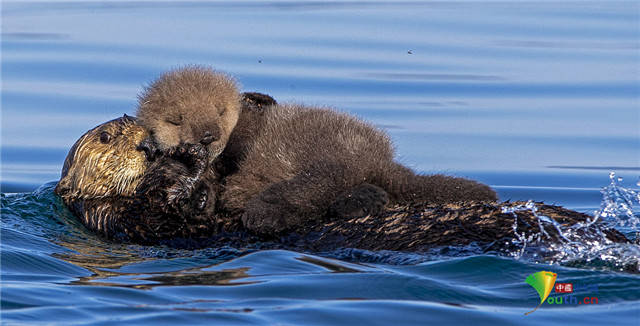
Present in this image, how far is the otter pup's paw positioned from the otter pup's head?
814 millimetres

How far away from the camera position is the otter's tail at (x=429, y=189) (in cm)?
435

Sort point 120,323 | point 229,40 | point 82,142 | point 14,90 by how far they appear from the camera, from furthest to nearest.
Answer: point 229,40
point 14,90
point 82,142
point 120,323

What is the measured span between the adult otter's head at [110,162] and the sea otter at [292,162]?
0.17 metres

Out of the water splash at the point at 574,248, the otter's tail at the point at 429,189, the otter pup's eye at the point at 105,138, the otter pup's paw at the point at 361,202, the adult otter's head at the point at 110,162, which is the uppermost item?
the otter pup's eye at the point at 105,138

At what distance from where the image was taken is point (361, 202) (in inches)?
163

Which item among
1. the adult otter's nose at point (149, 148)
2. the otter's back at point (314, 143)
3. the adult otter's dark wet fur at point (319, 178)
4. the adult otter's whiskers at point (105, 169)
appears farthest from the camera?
the adult otter's whiskers at point (105, 169)

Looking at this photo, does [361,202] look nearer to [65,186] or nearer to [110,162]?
[110,162]

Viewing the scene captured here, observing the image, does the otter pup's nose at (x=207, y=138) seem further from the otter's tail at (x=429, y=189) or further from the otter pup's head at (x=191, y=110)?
the otter's tail at (x=429, y=189)

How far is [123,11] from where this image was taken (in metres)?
15.5

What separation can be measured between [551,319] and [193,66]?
105 inches

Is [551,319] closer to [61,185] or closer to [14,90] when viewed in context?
[61,185]

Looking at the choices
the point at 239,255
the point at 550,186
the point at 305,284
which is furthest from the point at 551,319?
the point at 550,186

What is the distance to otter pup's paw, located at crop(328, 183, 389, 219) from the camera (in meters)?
4.14

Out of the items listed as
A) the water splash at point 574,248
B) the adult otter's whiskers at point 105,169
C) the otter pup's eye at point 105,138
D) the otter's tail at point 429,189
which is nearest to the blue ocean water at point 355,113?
the water splash at point 574,248
